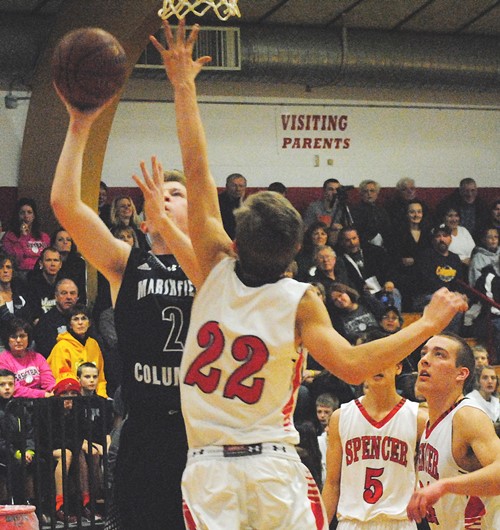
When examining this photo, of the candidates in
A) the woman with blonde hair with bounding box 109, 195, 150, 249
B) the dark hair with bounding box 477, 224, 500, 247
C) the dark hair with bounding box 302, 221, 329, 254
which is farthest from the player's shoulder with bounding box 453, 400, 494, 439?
the dark hair with bounding box 477, 224, 500, 247

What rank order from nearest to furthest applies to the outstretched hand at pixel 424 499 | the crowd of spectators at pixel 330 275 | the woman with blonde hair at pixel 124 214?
1. the outstretched hand at pixel 424 499
2. the crowd of spectators at pixel 330 275
3. the woman with blonde hair at pixel 124 214

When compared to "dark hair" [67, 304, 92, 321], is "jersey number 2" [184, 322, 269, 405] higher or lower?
higher

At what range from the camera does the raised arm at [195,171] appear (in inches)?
133

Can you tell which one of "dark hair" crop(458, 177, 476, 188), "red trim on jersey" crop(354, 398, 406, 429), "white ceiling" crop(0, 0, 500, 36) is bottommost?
"red trim on jersey" crop(354, 398, 406, 429)

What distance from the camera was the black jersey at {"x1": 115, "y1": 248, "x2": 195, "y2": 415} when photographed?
3744 mm

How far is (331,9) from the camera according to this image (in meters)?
13.4

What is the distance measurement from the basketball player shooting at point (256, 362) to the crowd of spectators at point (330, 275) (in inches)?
153

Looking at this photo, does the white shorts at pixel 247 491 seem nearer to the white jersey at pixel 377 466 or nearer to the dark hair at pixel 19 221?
the white jersey at pixel 377 466

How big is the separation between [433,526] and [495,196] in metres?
11.2

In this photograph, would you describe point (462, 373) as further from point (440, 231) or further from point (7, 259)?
point (440, 231)

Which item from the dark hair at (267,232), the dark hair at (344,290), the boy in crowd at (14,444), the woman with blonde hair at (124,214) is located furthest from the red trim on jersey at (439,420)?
the woman with blonde hair at (124,214)

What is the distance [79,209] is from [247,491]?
113cm

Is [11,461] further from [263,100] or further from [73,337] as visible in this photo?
[263,100]

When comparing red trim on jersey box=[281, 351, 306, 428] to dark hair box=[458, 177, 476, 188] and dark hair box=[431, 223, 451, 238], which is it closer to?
dark hair box=[431, 223, 451, 238]
